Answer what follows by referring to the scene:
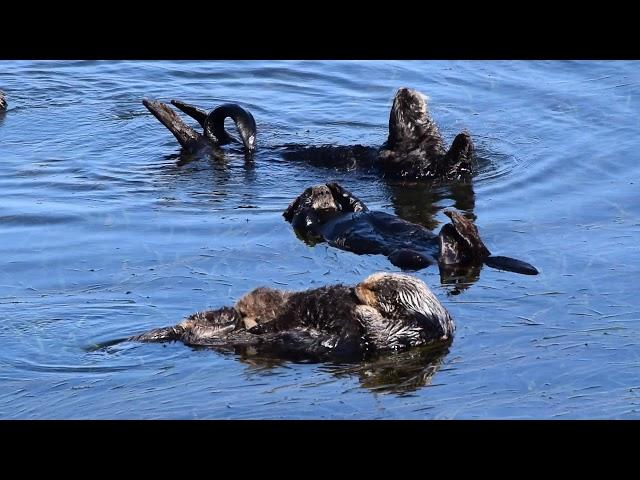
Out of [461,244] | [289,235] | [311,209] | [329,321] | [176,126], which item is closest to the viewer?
[329,321]

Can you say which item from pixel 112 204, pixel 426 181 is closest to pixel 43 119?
pixel 112 204

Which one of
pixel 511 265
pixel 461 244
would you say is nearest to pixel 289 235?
pixel 461 244

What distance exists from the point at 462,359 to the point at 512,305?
3.37 feet

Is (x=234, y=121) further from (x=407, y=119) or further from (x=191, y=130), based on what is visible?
(x=407, y=119)

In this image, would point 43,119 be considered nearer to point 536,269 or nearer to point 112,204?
point 112,204

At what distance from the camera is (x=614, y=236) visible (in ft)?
30.7

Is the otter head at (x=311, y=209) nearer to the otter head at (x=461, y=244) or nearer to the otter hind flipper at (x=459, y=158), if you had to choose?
the otter head at (x=461, y=244)

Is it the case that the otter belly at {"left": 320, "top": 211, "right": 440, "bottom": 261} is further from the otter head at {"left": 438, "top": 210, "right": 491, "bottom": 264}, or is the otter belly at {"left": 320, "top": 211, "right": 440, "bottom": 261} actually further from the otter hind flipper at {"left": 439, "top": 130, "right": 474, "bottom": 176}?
the otter hind flipper at {"left": 439, "top": 130, "right": 474, "bottom": 176}

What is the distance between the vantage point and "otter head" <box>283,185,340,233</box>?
962 centimetres

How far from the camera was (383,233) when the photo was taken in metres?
9.16

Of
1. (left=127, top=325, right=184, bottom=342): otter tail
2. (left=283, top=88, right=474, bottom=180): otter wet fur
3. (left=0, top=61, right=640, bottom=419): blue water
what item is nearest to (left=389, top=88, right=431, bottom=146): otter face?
(left=283, top=88, right=474, bottom=180): otter wet fur

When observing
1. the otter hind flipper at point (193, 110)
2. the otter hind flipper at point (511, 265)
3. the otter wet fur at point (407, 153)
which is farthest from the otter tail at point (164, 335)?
the otter hind flipper at point (193, 110)

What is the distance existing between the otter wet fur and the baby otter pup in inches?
162

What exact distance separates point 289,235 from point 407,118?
230cm
